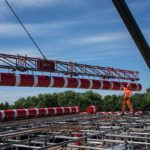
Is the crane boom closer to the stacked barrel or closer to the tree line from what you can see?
the stacked barrel

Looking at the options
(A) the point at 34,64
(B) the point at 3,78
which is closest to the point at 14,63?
(A) the point at 34,64

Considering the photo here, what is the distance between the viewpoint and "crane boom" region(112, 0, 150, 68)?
1431 cm

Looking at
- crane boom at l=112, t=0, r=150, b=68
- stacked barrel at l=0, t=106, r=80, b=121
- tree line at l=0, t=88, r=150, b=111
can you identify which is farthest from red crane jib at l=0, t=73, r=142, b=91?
tree line at l=0, t=88, r=150, b=111

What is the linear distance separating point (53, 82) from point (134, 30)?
16.6 m

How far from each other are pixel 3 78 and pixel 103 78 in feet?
51.8

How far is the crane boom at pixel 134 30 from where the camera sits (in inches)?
563

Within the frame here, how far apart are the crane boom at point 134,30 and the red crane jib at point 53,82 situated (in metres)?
13.1

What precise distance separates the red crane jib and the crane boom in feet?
43.0

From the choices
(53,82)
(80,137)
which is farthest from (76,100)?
(80,137)

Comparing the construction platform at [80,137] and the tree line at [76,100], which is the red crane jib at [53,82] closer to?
the construction platform at [80,137]

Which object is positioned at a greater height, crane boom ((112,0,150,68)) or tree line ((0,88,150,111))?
tree line ((0,88,150,111))

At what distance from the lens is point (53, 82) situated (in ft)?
100

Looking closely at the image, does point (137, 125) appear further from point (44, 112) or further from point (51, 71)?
point (44, 112)

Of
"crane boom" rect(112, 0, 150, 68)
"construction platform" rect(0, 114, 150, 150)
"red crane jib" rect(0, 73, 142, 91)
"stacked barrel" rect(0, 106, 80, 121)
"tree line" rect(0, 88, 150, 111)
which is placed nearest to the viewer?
"crane boom" rect(112, 0, 150, 68)
